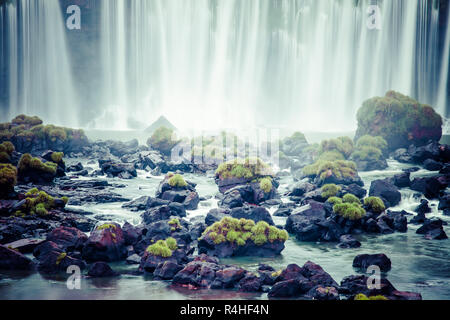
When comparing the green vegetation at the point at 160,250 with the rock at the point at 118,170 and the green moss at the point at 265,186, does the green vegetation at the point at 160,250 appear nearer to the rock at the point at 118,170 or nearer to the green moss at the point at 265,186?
the green moss at the point at 265,186

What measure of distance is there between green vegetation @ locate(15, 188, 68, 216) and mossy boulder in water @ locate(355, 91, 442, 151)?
25682mm

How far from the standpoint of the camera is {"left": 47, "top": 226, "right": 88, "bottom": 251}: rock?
1150 cm

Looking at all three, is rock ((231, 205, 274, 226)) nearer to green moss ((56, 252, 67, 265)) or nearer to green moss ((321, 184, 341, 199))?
green moss ((321, 184, 341, 199))

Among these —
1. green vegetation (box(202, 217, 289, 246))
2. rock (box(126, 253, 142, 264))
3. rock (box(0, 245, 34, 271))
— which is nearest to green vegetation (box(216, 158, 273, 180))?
green vegetation (box(202, 217, 289, 246))

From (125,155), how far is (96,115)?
1832 inches

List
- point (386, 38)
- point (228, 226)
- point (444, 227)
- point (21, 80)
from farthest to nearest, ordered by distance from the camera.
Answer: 1. point (21, 80)
2. point (386, 38)
3. point (444, 227)
4. point (228, 226)

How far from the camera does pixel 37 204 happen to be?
15055 millimetres

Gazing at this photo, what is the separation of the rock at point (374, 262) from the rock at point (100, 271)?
6.55 meters

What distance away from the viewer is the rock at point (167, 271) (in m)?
9.85

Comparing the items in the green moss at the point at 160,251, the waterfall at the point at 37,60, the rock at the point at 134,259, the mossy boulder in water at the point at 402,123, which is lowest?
the rock at the point at 134,259

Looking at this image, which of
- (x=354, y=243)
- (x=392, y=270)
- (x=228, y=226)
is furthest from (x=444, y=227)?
(x=228, y=226)

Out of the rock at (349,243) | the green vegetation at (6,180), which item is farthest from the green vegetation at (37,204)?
the rock at (349,243)

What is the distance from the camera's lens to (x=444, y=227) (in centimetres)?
1552
